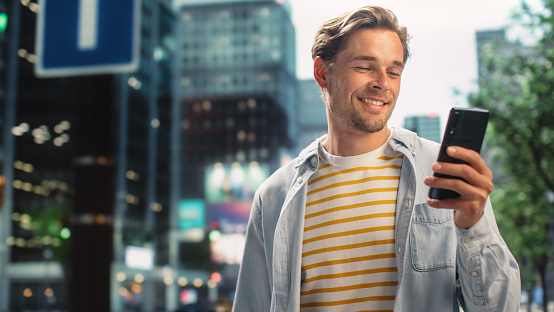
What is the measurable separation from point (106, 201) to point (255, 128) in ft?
328

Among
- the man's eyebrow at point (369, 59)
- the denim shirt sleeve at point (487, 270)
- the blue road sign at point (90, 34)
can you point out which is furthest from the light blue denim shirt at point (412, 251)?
the blue road sign at point (90, 34)

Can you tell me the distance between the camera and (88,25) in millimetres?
3621

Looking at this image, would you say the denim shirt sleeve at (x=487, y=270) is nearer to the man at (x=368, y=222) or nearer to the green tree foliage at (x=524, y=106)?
the man at (x=368, y=222)

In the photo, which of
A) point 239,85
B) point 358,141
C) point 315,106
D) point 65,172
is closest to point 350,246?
point 358,141

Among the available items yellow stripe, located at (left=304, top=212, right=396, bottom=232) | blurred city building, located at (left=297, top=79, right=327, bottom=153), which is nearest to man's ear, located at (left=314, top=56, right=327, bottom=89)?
blurred city building, located at (left=297, top=79, right=327, bottom=153)

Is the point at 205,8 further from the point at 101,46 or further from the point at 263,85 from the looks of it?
the point at 101,46

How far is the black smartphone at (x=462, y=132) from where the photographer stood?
1546mm

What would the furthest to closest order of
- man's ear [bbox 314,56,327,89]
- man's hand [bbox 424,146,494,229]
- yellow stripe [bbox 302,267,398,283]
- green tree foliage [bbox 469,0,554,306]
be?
green tree foliage [bbox 469,0,554,306], man's ear [bbox 314,56,327,89], yellow stripe [bbox 302,267,398,283], man's hand [bbox 424,146,494,229]

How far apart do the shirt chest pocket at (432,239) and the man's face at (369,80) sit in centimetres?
34

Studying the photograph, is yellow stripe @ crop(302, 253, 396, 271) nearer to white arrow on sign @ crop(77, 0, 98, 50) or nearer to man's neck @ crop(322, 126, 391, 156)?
man's neck @ crop(322, 126, 391, 156)

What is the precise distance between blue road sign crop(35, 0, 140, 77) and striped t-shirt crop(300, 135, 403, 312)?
1988 mm

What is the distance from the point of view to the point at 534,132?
1521 cm

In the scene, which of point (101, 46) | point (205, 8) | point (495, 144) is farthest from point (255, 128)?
point (101, 46)

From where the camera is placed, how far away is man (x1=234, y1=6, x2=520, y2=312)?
174 centimetres
